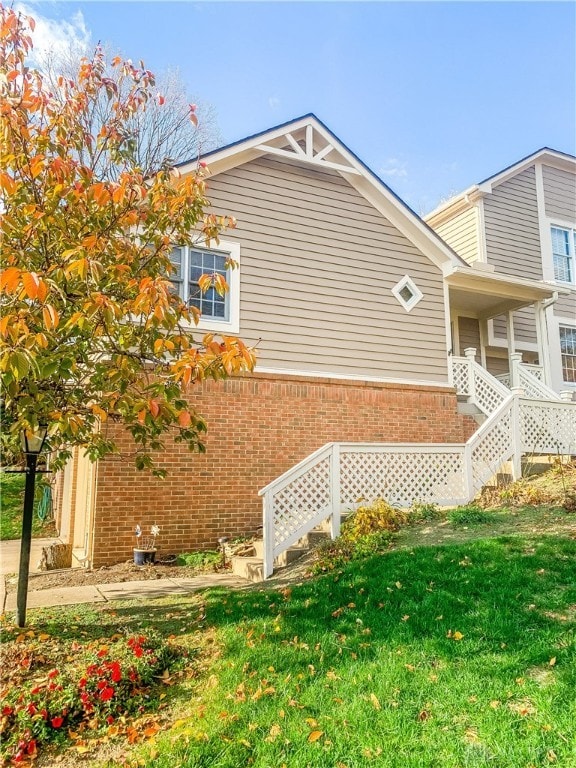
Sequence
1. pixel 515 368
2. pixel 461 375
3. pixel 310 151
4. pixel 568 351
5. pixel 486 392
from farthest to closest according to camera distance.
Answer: pixel 568 351, pixel 515 368, pixel 461 375, pixel 486 392, pixel 310 151

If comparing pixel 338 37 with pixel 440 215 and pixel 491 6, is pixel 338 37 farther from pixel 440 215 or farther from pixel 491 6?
pixel 440 215

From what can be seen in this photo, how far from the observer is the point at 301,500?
793 centimetres

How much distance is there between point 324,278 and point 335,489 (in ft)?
14.7

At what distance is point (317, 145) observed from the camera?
1155 cm

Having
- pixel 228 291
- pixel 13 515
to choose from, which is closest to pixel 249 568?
pixel 228 291

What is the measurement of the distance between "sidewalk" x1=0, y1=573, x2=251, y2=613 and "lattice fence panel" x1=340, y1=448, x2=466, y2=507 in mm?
2248

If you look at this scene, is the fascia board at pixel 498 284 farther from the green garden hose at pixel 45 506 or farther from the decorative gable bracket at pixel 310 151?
the green garden hose at pixel 45 506

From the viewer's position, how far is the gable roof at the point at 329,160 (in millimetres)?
10270

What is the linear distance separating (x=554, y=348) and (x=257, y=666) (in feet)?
44.2

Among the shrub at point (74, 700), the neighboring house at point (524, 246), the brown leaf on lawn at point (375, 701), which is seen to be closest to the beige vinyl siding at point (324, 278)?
the neighboring house at point (524, 246)

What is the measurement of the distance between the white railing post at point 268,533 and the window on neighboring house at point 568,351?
1114 cm

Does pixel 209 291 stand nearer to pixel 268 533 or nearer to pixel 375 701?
pixel 268 533

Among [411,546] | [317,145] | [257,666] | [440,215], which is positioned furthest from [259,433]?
[440,215]

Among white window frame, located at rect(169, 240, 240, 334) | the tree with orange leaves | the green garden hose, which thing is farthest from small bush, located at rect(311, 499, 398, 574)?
the green garden hose
